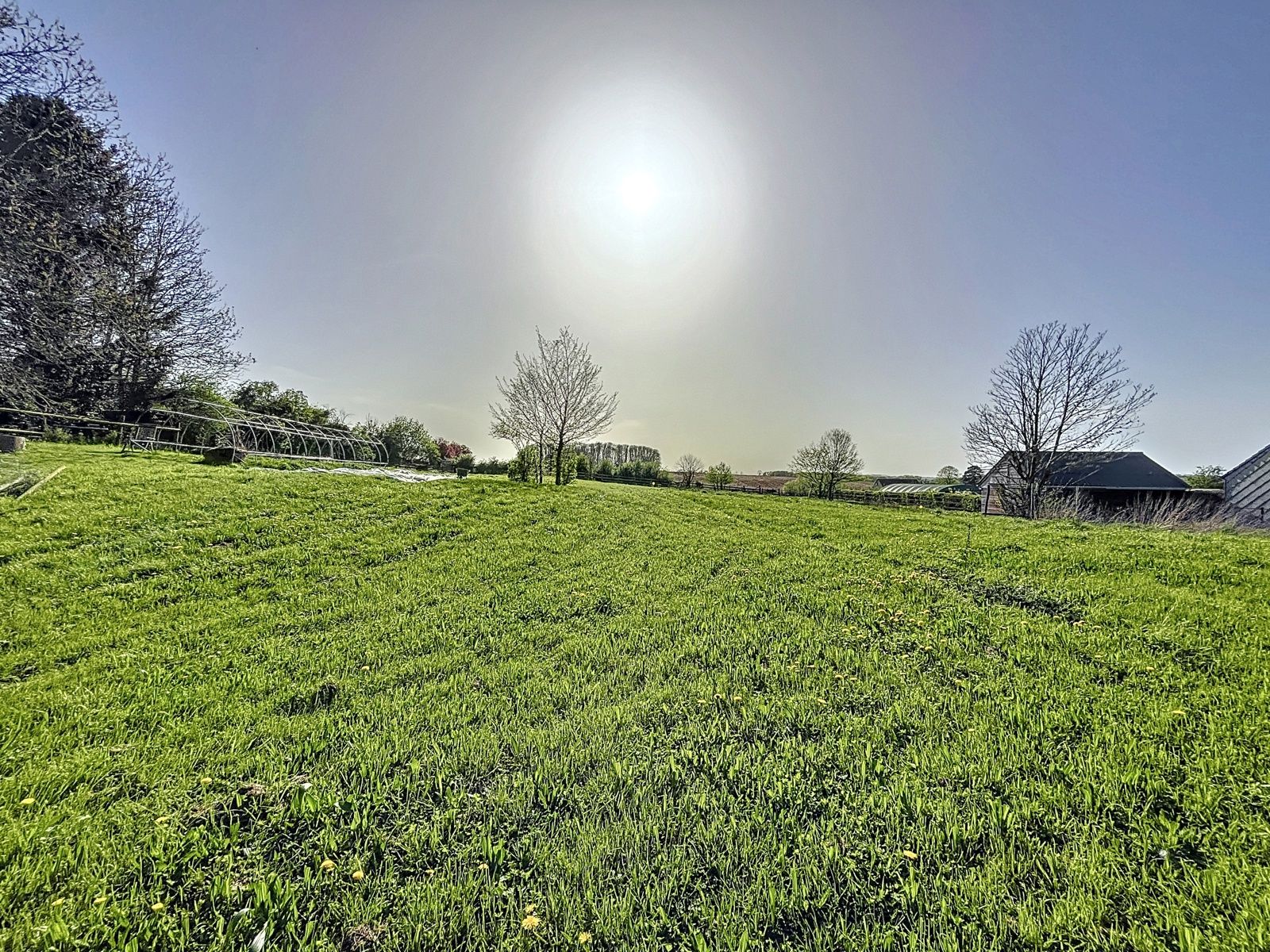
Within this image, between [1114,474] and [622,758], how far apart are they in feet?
104

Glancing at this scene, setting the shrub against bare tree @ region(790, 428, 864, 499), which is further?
bare tree @ region(790, 428, 864, 499)

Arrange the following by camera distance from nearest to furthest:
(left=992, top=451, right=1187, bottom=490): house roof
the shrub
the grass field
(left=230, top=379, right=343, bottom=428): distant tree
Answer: the grass field
the shrub
(left=992, top=451, right=1187, bottom=490): house roof
(left=230, top=379, right=343, bottom=428): distant tree

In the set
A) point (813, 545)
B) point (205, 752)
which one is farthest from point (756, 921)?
point (813, 545)

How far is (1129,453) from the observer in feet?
77.4

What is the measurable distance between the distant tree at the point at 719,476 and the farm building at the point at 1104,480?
2382cm

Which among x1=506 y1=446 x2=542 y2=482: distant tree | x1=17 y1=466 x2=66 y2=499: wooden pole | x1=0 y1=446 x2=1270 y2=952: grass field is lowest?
x1=0 y1=446 x2=1270 y2=952: grass field

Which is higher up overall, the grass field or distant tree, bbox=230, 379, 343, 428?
distant tree, bbox=230, 379, 343, 428

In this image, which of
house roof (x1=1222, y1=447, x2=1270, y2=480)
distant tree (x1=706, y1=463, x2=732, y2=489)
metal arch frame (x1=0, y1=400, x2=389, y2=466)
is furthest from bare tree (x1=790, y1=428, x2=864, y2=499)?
metal arch frame (x1=0, y1=400, x2=389, y2=466)

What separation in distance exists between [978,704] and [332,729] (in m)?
4.77

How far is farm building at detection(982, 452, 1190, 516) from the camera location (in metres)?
20.6

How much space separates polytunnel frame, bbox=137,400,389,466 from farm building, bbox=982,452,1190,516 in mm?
33979

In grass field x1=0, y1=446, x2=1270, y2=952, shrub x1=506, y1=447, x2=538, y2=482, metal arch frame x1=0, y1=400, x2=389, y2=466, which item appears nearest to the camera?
grass field x1=0, y1=446, x2=1270, y2=952

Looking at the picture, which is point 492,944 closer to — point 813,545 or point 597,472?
point 813,545

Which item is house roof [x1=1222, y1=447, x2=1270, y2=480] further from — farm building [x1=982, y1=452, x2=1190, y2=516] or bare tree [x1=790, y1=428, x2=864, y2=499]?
bare tree [x1=790, y1=428, x2=864, y2=499]
